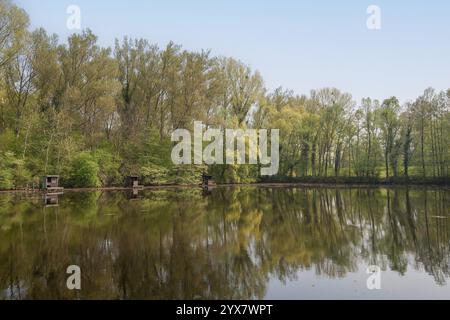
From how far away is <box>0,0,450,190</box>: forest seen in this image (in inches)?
1379

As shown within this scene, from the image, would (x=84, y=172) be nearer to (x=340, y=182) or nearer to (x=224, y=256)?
(x=224, y=256)

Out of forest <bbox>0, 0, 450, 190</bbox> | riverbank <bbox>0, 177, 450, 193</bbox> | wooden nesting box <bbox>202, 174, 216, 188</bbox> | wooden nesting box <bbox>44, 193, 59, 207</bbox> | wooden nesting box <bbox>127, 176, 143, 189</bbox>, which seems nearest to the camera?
wooden nesting box <bbox>44, 193, 59, 207</bbox>

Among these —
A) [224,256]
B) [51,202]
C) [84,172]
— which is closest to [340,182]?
[84,172]

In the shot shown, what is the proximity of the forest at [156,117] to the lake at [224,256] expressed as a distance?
20.6 meters

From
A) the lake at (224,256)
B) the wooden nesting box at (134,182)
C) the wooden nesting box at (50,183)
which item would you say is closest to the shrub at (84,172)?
the wooden nesting box at (50,183)

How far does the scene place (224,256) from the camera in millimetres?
9680

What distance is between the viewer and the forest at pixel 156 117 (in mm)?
35031

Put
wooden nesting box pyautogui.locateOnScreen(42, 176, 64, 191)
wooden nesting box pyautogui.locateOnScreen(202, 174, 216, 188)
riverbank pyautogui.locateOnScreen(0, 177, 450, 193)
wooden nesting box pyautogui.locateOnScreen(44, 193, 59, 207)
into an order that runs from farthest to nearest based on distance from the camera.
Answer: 1. wooden nesting box pyautogui.locateOnScreen(202, 174, 216, 188)
2. riverbank pyautogui.locateOnScreen(0, 177, 450, 193)
3. wooden nesting box pyautogui.locateOnScreen(42, 176, 64, 191)
4. wooden nesting box pyautogui.locateOnScreen(44, 193, 59, 207)

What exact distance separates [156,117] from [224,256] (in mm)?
38307

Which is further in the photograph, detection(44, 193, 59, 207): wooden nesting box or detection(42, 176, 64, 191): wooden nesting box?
detection(42, 176, 64, 191): wooden nesting box

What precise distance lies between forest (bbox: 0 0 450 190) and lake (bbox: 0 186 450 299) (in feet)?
67.6

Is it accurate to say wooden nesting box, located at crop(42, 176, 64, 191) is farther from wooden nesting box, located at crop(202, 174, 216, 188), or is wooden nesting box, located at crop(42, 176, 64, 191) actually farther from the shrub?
wooden nesting box, located at crop(202, 174, 216, 188)

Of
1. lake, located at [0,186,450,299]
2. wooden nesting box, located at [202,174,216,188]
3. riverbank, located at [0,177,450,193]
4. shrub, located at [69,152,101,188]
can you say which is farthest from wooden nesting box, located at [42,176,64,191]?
wooden nesting box, located at [202,174,216,188]
